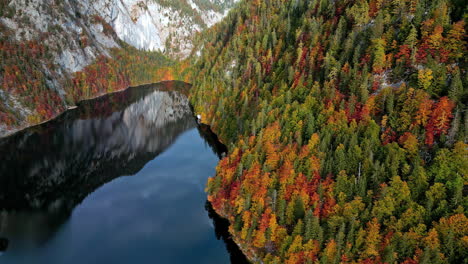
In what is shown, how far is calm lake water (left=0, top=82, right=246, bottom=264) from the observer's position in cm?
5756

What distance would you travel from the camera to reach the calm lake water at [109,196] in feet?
189

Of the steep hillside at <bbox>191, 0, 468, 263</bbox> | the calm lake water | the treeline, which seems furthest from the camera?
the treeline

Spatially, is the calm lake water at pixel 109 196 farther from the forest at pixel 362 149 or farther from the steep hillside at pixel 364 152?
the steep hillside at pixel 364 152

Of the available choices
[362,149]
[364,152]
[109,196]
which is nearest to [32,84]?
[109,196]

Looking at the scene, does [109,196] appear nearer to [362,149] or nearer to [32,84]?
[362,149]

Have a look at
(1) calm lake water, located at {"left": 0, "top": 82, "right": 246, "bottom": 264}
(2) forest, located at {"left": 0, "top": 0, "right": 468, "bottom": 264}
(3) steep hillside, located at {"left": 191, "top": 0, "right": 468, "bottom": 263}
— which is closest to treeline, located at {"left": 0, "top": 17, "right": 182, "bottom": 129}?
(1) calm lake water, located at {"left": 0, "top": 82, "right": 246, "bottom": 264}

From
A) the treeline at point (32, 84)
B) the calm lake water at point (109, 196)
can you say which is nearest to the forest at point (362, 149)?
the calm lake water at point (109, 196)

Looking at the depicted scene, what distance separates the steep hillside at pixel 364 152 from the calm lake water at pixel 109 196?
9.28 metres

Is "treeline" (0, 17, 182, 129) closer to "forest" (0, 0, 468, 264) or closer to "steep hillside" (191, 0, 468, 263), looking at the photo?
"forest" (0, 0, 468, 264)

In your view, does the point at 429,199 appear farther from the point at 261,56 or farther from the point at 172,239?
the point at 261,56

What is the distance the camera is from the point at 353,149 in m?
59.3

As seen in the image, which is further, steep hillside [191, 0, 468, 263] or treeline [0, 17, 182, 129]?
treeline [0, 17, 182, 129]

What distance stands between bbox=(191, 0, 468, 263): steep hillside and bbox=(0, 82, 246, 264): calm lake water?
9.28 m

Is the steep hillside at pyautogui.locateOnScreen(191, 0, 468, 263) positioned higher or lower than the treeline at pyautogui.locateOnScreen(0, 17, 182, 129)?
lower
